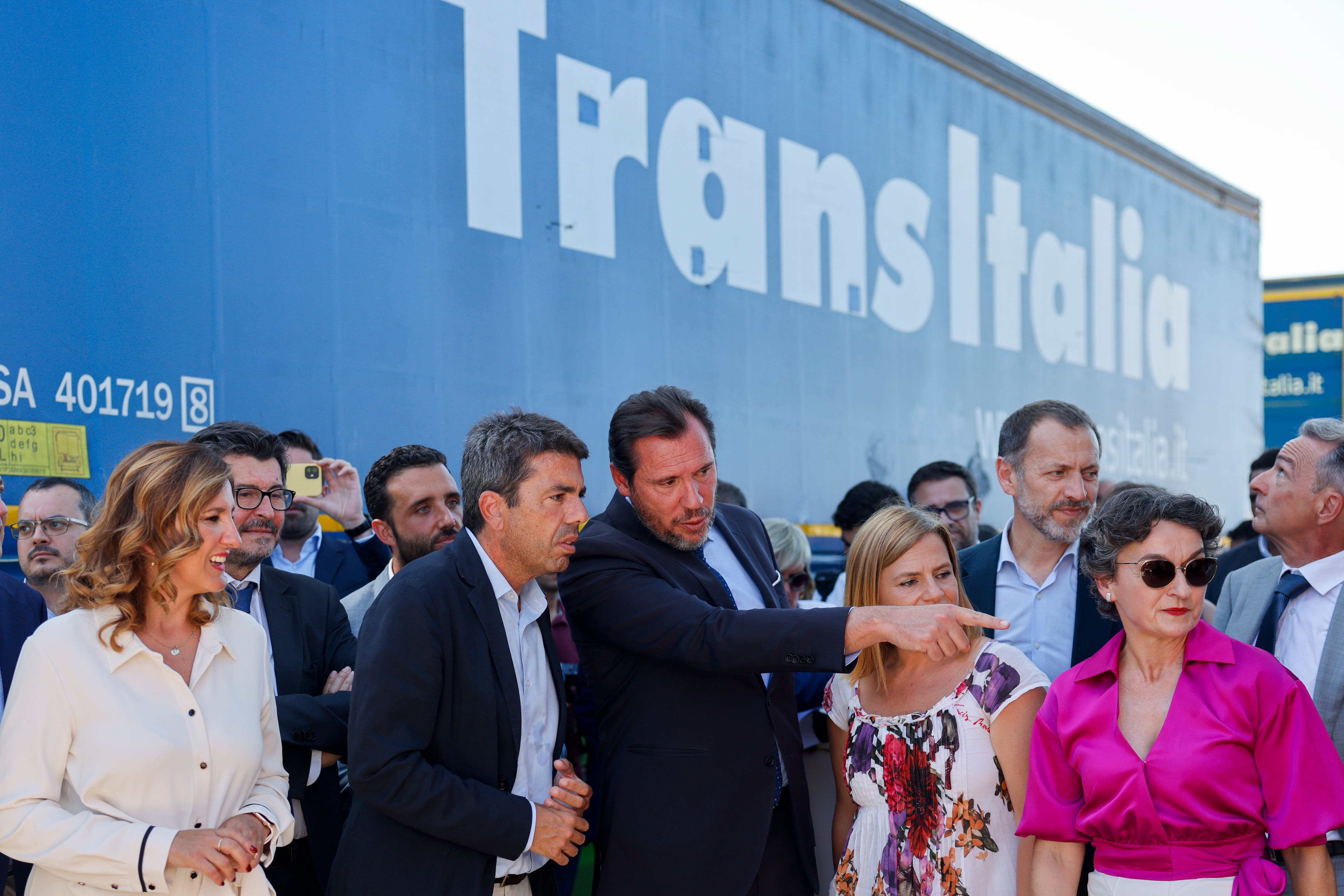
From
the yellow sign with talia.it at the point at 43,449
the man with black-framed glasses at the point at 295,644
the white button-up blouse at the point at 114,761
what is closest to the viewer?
the white button-up blouse at the point at 114,761

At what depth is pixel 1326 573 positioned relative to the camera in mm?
2748

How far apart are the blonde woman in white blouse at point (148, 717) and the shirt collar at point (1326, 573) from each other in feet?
7.61

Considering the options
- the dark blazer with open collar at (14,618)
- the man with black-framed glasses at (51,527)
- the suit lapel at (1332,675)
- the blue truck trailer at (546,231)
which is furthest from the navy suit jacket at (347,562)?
the suit lapel at (1332,675)

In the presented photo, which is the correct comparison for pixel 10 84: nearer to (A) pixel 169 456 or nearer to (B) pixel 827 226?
(A) pixel 169 456

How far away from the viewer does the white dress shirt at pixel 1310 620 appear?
2.71 metres

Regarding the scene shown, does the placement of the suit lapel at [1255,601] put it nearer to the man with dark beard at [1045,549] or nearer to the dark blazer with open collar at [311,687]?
the man with dark beard at [1045,549]

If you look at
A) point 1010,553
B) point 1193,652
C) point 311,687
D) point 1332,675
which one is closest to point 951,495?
point 1010,553

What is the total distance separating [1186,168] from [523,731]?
8.97 meters

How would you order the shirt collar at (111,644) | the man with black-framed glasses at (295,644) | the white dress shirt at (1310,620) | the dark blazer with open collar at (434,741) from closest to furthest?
the shirt collar at (111,644)
the dark blazer with open collar at (434,741)
the man with black-framed glasses at (295,644)
the white dress shirt at (1310,620)

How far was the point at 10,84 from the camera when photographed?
2.87 metres

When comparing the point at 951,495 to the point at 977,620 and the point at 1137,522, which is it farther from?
the point at 977,620

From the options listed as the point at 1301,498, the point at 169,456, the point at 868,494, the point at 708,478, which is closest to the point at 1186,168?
the point at 868,494

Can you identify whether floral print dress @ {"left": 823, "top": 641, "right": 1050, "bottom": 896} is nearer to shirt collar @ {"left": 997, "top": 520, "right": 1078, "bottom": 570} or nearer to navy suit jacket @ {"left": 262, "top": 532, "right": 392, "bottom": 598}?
shirt collar @ {"left": 997, "top": 520, "right": 1078, "bottom": 570}

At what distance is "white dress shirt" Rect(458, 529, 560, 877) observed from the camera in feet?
7.79
